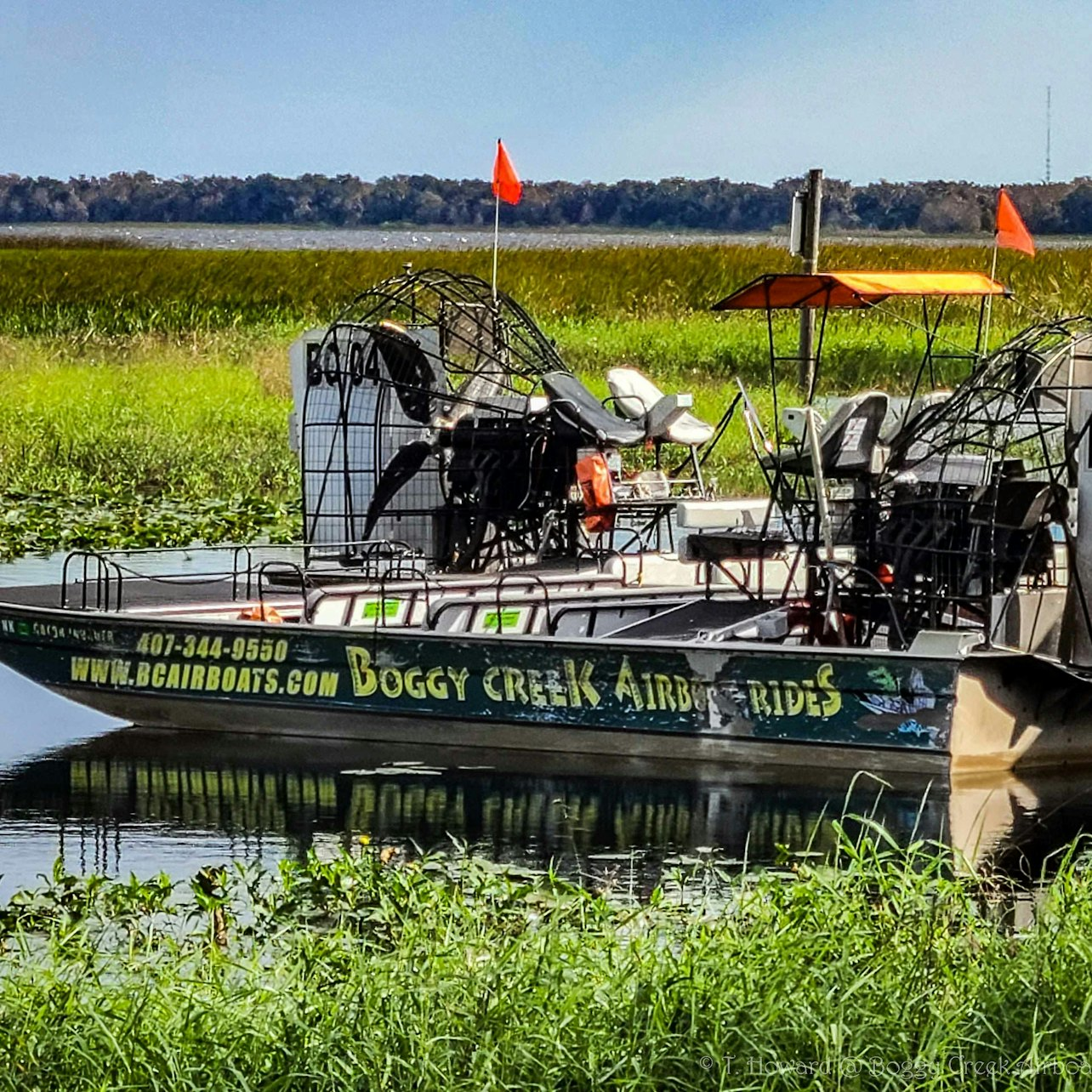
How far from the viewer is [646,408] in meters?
17.7

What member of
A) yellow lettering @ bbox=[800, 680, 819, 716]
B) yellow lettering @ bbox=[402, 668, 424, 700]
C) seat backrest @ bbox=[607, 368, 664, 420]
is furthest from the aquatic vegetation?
yellow lettering @ bbox=[800, 680, 819, 716]

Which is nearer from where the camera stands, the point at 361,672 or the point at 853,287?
the point at 853,287

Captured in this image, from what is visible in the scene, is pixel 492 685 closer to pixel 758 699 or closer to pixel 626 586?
pixel 758 699

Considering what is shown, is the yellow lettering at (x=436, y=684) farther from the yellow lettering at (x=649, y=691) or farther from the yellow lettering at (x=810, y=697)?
the yellow lettering at (x=810, y=697)

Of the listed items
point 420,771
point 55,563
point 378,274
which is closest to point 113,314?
point 378,274

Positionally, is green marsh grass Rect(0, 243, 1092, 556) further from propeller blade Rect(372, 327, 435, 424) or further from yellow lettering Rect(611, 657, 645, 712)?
yellow lettering Rect(611, 657, 645, 712)

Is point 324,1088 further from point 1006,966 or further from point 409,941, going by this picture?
point 1006,966

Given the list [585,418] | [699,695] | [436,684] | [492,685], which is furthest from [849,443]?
[585,418]

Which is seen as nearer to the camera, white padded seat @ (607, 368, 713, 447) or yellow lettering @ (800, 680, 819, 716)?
yellow lettering @ (800, 680, 819, 716)

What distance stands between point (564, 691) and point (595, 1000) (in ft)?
22.6

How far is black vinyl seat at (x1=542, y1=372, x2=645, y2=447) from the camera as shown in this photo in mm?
16656

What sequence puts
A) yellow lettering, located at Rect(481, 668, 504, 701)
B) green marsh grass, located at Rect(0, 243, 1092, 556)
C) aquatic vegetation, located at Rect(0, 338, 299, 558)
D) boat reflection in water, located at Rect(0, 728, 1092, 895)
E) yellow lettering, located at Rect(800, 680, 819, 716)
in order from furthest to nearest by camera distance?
green marsh grass, located at Rect(0, 243, 1092, 556) → aquatic vegetation, located at Rect(0, 338, 299, 558) → yellow lettering, located at Rect(481, 668, 504, 701) → yellow lettering, located at Rect(800, 680, 819, 716) → boat reflection in water, located at Rect(0, 728, 1092, 895)

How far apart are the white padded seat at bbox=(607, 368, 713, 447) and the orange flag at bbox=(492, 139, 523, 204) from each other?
7.26ft

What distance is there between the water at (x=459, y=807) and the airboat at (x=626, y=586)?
203 millimetres
